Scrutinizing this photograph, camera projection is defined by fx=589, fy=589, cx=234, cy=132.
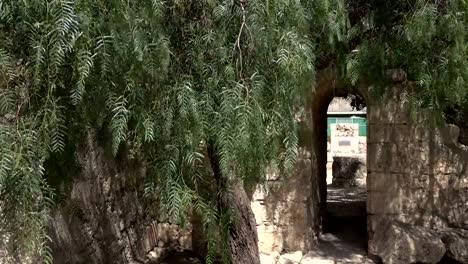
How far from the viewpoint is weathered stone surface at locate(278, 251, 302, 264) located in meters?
8.21

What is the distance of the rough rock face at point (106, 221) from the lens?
553cm

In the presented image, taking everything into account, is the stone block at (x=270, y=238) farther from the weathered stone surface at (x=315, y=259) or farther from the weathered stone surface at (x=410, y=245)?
the weathered stone surface at (x=410, y=245)

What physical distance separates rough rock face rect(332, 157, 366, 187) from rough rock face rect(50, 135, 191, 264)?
740cm

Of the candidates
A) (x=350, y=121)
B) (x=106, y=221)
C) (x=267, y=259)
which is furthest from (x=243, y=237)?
(x=350, y=121)

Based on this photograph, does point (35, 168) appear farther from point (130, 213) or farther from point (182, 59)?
point (130, 213)

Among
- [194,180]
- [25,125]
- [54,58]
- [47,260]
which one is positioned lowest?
[47,260]

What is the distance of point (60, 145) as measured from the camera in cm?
325

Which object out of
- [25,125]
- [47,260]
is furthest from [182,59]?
[47,260]

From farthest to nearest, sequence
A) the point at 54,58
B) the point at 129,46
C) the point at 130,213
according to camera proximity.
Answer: the point at 130,213 < the point at 129,46 < the point at 54,58

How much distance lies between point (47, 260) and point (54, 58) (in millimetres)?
1078

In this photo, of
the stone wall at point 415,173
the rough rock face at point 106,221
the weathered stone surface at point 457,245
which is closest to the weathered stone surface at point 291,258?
the stone wall at point 415,173

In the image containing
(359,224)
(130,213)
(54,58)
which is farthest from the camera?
(359,224)

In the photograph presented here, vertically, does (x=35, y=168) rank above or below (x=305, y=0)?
below

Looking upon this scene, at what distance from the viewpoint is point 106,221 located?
685cm
